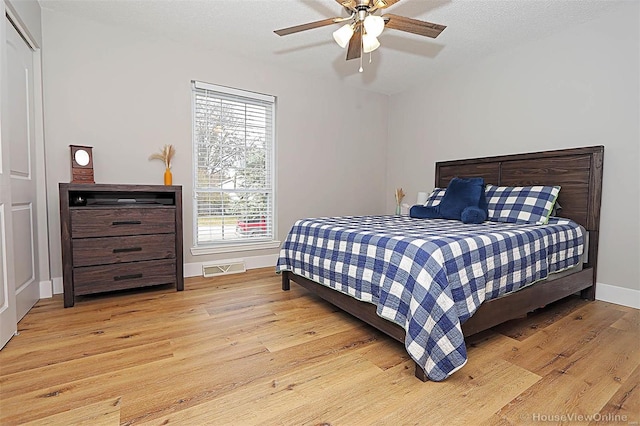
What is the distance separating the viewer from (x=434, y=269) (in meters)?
1.55

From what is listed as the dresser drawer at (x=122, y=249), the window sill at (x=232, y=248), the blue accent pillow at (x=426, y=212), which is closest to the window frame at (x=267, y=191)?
the window sill at (x=232, y=248)

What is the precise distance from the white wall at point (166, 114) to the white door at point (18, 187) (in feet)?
0.68

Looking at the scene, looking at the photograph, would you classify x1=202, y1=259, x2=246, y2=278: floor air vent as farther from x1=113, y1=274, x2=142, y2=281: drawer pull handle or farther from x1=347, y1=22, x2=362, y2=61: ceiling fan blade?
Result: x1=347, y1=22, x2=362, y2=61: ceiling fan blade

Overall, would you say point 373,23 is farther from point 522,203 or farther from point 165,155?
point 165,155

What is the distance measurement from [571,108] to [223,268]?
370 cm

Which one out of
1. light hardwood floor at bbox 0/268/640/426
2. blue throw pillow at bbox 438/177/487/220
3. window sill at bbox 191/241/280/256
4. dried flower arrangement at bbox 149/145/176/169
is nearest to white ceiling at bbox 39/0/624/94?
dried flower arrangement at bbox 149/145/176/169

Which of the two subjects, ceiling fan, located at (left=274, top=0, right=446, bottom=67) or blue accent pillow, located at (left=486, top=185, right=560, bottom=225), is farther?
blue accent pillow, located at (left=486, top=185, right=560, bottom=225)

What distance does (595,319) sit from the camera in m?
2.30

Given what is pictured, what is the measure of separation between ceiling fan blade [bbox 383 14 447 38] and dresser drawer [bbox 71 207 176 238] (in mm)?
2278

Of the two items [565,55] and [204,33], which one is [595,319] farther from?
[204,33]

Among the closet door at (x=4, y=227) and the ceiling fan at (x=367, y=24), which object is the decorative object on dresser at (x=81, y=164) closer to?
the closet door at (x=4, y=227)

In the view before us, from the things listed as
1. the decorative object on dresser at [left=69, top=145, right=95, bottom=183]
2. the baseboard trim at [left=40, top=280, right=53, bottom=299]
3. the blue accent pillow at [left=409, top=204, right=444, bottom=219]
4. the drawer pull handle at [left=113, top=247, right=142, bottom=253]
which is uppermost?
the decorative object on dresser at [left=69, top=145, right=95, bottom=183]

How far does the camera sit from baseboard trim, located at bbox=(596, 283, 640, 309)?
2533mm

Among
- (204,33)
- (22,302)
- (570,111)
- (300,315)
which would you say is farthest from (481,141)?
(22,302)
